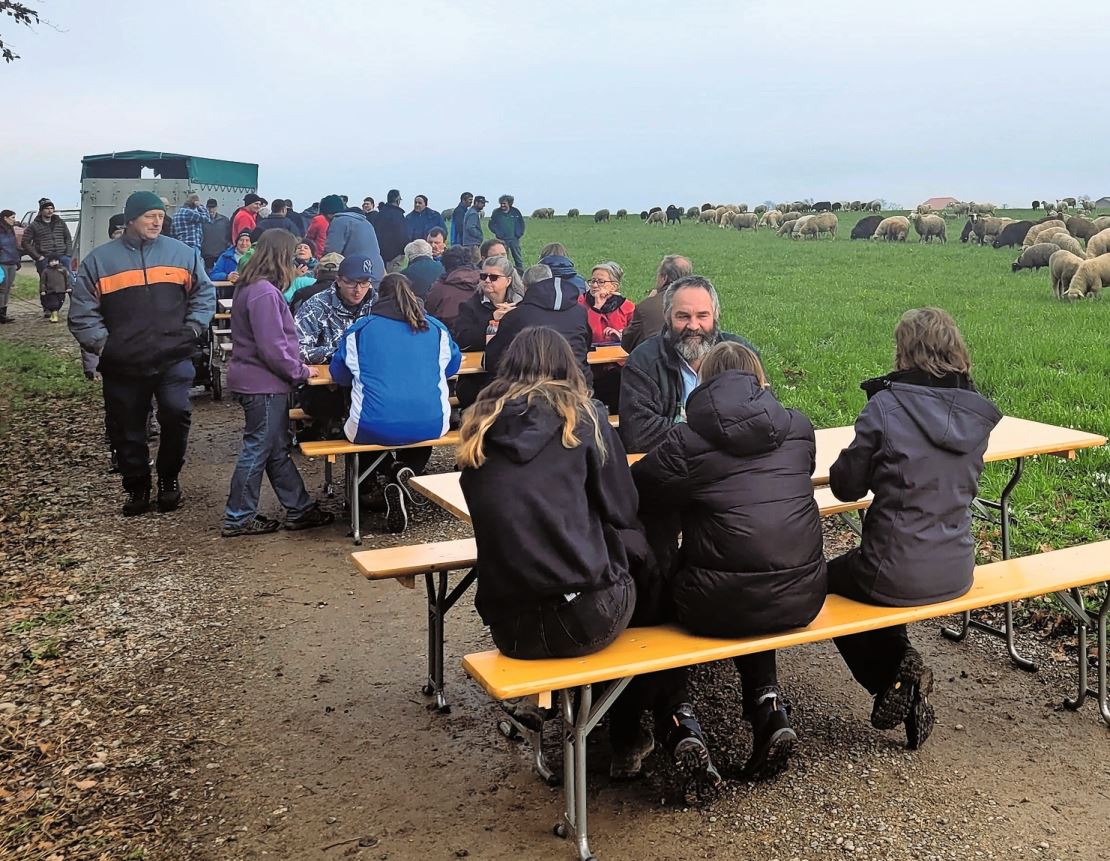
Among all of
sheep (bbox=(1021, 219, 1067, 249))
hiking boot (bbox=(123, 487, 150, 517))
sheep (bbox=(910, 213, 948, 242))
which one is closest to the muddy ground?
hiking boot (bbox=(123, 487, 150, 517))

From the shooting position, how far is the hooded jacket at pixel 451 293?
Result: 1005 cm

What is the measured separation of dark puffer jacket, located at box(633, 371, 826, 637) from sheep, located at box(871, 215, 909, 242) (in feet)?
140

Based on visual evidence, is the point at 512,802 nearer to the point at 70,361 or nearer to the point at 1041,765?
the point at 1041,765

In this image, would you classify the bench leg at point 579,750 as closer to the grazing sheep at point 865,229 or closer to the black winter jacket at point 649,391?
the black winter jacket at point 649,391

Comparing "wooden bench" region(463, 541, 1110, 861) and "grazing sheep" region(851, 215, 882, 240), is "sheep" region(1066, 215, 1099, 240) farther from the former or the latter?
"wooden bench" region(463, 541, 1110, 861)

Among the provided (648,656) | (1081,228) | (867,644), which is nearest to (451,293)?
(867,644)

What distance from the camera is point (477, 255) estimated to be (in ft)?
47.6

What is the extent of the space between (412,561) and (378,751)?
756mm

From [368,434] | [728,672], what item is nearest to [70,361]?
[368,434]

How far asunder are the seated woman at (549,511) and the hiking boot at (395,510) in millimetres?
3467

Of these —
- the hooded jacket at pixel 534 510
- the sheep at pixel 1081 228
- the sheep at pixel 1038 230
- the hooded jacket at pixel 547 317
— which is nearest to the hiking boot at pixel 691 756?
the hooded jacket at pixel 534 510

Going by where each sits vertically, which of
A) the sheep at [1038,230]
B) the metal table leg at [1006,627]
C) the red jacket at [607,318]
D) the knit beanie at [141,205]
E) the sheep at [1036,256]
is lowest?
the metal table leg at [1006,627]

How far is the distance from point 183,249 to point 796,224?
42.6 metres

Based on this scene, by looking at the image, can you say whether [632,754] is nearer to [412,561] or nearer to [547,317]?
[412,561]
